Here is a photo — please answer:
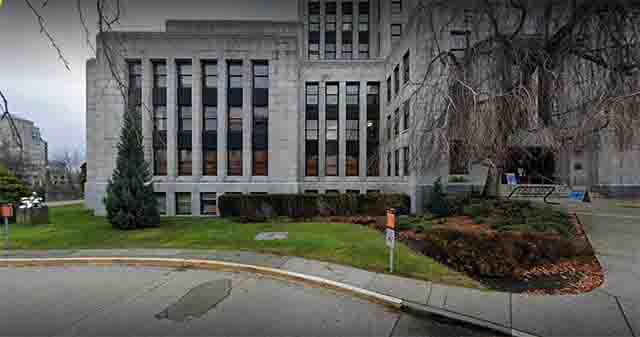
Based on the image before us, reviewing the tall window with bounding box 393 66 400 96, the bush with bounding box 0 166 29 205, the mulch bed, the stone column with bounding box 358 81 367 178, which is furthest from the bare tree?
the bush with bounding box 0 166 29 205

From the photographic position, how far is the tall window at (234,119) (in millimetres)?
19266

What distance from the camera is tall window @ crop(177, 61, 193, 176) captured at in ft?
62.3

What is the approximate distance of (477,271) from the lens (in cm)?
614

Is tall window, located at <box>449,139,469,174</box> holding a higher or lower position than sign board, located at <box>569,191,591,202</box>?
higher

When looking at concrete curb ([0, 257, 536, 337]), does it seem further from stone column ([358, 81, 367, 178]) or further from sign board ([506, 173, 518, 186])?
sign board ([506, 173, 518, 186])

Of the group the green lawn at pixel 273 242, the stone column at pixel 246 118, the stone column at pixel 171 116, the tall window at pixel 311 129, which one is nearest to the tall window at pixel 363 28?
the tall window at pixel 311 129

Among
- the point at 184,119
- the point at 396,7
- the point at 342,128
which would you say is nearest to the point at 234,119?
the point at 184,119

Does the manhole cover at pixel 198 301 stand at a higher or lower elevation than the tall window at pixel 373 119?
lower

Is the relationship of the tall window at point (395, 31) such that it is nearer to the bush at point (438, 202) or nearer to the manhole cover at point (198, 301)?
the bush at point (438, 202)

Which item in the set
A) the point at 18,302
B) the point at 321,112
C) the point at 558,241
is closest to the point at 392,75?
the point at 321,112

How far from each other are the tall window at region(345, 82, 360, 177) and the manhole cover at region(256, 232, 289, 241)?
11957 mm

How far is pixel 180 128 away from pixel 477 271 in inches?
777

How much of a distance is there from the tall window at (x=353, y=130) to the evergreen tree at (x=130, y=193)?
13807 millimetres

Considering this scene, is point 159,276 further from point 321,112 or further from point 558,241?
point 321,112
